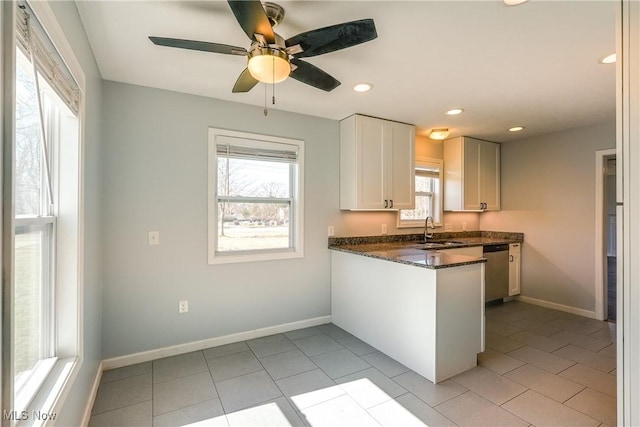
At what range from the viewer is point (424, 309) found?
2379 millimetres

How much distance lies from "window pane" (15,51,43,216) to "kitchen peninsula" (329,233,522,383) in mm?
2327

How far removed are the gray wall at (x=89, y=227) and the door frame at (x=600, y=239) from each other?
514cm

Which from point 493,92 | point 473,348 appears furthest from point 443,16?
point 473,348

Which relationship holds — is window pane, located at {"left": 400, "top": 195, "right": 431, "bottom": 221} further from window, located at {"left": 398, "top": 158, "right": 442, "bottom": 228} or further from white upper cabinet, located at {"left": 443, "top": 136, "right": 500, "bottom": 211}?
white upper cabinet, located at {"left": 443, "top": 136, "right": 500, "bottom": 211}

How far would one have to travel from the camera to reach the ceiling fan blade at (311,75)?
1793mm

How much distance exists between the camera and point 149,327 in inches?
105

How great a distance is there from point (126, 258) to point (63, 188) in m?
Answer: 1.11

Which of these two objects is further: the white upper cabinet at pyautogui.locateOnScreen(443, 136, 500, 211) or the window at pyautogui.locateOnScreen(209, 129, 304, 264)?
the white upper cabinet at pyautogui.locateOnScreen(443, 136, 500, 211)

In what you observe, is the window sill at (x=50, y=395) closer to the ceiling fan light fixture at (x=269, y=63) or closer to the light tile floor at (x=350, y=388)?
the light tile floor at (x=350, y=388)

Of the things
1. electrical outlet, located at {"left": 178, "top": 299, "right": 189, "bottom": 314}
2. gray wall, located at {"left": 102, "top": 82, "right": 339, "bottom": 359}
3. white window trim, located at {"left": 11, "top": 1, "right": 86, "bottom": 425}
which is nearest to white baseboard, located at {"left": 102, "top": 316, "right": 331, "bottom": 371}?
gray wall, located at {"left": 102, "top": 82, "right": 339, "bottom": 359}

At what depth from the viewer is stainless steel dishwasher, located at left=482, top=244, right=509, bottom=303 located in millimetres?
4074

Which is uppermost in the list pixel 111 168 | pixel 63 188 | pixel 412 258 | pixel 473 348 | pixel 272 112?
pixel 272 112

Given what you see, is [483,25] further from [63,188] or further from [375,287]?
[63,188]

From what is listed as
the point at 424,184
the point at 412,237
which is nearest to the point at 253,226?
the point at 412,237
